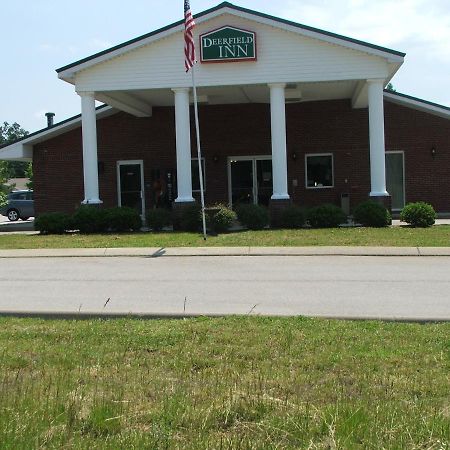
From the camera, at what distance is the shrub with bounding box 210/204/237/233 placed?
784 inches

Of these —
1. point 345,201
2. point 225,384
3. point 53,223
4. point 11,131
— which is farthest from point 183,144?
point 11,131

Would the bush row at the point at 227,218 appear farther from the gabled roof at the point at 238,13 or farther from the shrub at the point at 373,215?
the gabled roof at the point at 238,13

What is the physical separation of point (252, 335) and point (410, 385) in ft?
6.88

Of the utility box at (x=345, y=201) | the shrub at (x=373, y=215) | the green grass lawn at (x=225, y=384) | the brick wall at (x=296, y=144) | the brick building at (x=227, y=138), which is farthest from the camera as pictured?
the brick wall at (x=296, y=144)

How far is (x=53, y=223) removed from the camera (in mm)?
21547

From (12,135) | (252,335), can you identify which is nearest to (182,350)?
(252,335)

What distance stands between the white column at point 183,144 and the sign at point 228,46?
1.48 m

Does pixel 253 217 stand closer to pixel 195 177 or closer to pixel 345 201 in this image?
pixel 345 201

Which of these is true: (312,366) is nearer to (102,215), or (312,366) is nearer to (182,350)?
(182,350)

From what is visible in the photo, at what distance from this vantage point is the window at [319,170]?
2767cm

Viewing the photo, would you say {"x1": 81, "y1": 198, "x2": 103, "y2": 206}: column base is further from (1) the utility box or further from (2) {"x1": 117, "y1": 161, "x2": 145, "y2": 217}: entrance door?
(1) the utility box

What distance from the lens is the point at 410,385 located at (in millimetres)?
5234

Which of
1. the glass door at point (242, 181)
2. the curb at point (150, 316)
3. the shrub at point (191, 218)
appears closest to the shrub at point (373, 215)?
the shrub at point (191, 218)

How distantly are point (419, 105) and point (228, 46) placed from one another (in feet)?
31.0
